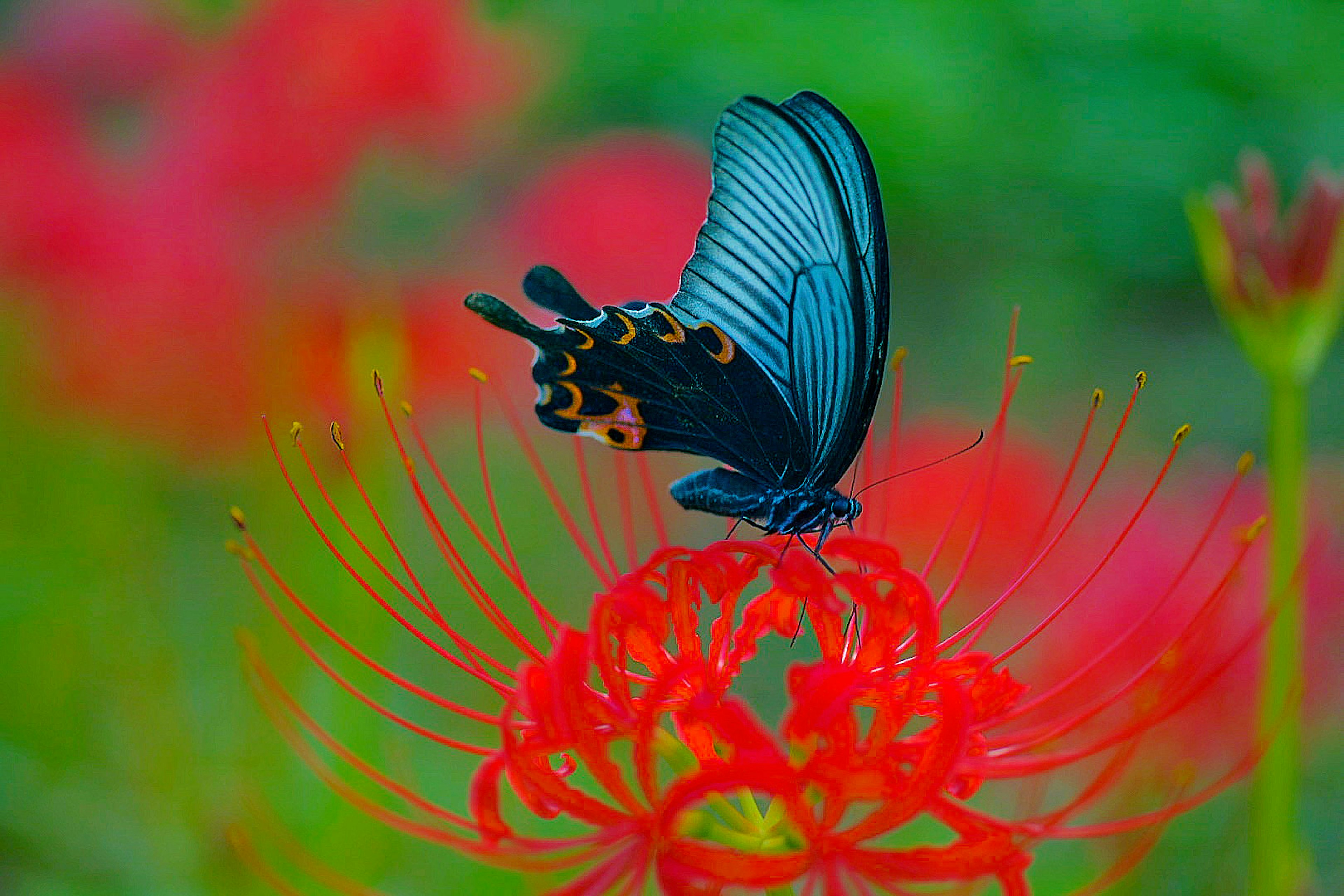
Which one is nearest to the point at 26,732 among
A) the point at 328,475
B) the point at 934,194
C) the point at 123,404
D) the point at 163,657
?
the point at 163,657

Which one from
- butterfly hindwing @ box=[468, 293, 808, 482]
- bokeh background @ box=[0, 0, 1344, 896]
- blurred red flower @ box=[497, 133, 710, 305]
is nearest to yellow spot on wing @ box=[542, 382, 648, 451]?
butterfly hindwing @ box=[468, 293, 808, 482]

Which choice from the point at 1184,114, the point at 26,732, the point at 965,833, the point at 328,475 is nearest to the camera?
the point at 965,833

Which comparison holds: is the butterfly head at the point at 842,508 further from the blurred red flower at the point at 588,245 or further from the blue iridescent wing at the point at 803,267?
the blurred red flower at the point at 588,245

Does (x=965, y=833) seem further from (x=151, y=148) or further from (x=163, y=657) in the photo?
(x=151, y=148)

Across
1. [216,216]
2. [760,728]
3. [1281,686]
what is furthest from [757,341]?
[216,216]

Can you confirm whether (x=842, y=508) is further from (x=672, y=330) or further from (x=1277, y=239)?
(x=1277, y=239)

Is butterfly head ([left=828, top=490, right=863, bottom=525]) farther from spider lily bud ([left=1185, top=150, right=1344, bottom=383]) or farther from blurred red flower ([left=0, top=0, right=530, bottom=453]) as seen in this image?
blurred red flower ([left=0, top=0, right=530, bottom=453])

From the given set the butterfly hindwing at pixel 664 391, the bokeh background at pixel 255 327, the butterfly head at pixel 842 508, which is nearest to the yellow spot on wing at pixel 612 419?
the butterfly hindwing at pixel 664 391
